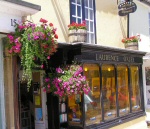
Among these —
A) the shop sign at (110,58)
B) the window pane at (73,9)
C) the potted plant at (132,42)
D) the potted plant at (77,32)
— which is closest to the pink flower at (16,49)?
the shop sign at (110,58)

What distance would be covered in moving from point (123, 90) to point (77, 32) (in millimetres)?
3255

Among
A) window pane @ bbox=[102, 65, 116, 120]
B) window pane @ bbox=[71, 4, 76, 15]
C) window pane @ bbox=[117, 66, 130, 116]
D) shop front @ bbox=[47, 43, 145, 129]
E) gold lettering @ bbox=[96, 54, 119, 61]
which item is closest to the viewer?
shop front @ bbox=[47, 43, 145, 129]

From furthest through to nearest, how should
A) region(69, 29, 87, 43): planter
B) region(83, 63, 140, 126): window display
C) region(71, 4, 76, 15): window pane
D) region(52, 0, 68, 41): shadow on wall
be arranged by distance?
region(71, 4, 76, 15): window pane, region(83, 63, 140, 126): window display, region(52, 0, 68, 41): shadow on wall, region(69, 29, 87, 43): planter

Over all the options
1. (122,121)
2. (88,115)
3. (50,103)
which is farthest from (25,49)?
(122,121)

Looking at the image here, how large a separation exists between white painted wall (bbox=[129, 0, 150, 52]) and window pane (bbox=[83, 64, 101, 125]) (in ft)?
13.7

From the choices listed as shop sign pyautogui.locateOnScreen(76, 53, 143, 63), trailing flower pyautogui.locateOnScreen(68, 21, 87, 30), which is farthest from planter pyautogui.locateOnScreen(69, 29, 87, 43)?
shop sign pyautogui.locateOnScreen(76, 53, 143, 63)

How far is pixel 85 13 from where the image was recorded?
32.3 ft

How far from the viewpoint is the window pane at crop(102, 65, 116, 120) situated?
945 cm

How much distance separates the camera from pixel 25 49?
614 centimetres

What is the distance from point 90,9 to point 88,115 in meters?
3.88

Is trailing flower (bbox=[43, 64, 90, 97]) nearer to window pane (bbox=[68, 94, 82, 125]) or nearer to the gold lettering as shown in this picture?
window pane (bbox=[68, 94, 82, 125])

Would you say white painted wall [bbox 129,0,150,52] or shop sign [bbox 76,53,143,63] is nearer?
shop sign [bbox 76,53,143,63]

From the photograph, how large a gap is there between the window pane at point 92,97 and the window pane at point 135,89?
2.37 metres

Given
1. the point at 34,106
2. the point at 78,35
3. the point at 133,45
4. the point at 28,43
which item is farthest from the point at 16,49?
the point at 133,45
